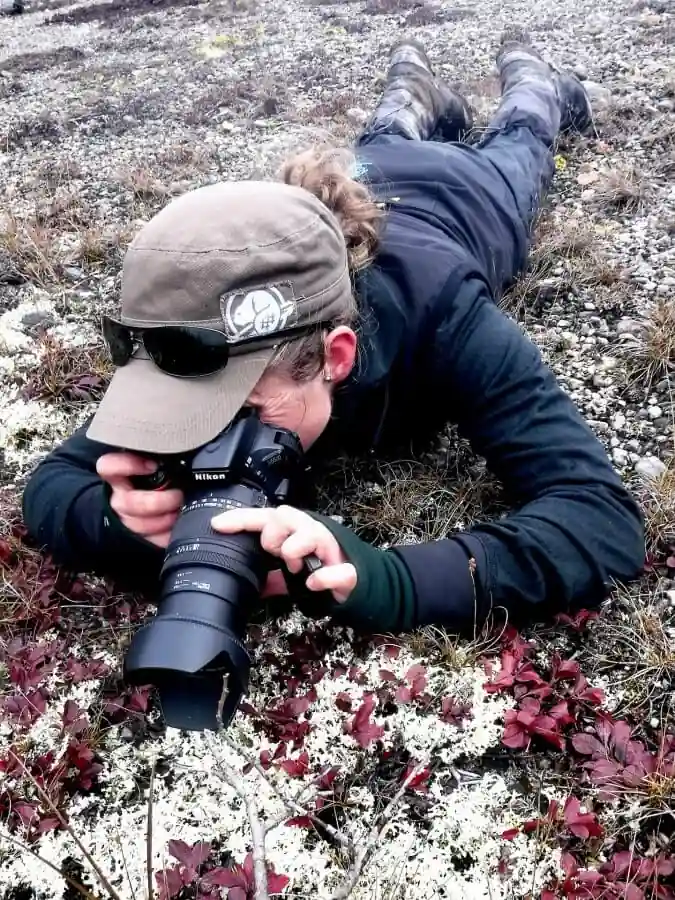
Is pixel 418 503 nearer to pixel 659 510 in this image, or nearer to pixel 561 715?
pixel 659 510

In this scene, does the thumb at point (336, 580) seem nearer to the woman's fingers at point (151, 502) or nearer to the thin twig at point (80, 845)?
the woman's fingers at point (151, 502)

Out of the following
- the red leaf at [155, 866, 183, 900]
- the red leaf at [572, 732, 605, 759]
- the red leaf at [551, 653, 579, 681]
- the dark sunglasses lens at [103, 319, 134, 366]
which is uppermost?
the dark sunglasses lens at [103, 319, 134, 366]

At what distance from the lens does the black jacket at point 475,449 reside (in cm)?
235

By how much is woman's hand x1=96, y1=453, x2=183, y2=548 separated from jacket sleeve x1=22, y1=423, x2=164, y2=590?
0.26ft

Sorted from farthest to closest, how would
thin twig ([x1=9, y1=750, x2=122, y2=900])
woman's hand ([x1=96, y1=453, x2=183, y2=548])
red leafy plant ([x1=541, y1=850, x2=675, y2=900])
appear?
1. woman's hand ([x1=96, y1=453, x2=183, y2=548])
2. red leafy plant ([x1=541, y1=850, x2=675, y2=900])
3. thin twig ([x1=9, y1=750, x2=122, y2=900])

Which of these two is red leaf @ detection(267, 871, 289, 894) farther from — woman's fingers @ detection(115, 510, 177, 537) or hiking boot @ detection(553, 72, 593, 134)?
hiking boot @ detection(553, 72, 593, 134)

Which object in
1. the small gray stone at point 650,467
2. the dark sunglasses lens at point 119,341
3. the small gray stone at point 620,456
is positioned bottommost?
the small gray stone at point 620,456

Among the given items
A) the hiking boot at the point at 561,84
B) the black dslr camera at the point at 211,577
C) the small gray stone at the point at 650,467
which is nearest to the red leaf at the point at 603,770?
the black dslr camera at the point at 211,577

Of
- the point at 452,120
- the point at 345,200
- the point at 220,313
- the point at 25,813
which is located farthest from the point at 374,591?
the point at 452,120

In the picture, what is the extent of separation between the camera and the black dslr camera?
5.41ft

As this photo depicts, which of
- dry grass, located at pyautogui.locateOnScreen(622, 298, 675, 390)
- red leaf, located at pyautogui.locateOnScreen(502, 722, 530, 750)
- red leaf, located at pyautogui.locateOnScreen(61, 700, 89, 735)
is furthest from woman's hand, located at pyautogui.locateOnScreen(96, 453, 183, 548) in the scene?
dry grass, located at pyautogui.locateOnScreen(622, 298, 675, 390)

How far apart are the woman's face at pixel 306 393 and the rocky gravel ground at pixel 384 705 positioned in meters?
0.72

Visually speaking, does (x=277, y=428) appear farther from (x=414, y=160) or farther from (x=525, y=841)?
(x=414, y=160)

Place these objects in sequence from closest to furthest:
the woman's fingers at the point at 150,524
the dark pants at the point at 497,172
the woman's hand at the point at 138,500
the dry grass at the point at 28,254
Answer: the woman's hand at the point at 138,500
the woman's fingers at the point at 150,524
the dark pants at the point at 497,172
the dry grass at the point at 28,254
